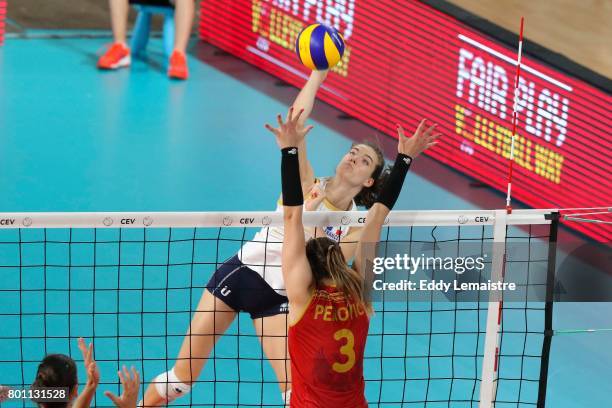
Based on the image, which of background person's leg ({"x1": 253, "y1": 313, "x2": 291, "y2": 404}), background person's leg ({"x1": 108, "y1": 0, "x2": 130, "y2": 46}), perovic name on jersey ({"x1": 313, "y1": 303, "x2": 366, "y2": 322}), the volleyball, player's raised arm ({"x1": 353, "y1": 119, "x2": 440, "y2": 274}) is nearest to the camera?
perovic name on jersey ({"x1": 313, "y1": 303, "x2": 366, "y2": 322})

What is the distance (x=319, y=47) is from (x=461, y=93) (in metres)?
3.61

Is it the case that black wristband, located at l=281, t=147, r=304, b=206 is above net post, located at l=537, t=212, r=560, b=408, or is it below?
above

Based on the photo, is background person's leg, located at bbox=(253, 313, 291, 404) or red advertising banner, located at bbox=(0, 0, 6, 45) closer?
background person's leg, located at bbox=(253, 313, 291, 404)

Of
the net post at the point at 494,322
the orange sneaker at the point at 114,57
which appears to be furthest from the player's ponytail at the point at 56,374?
the orange sneaker at the point at 114,57

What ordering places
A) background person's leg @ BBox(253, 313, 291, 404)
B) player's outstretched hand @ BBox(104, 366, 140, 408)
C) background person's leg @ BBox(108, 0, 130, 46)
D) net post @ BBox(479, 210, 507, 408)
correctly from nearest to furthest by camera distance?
player's outstretched hand @ BBox(104, 366, 140, 408) < net post @ BBox(479, 210, 507, 408) < background person's leg @ BBox(253, 313, 291, 404) < background person's leg @ BBox(108, 0, 130, 46)

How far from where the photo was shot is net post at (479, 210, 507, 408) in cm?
550

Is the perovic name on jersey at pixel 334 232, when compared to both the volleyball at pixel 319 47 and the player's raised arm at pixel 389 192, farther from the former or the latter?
the volleyball at pixel 319 47

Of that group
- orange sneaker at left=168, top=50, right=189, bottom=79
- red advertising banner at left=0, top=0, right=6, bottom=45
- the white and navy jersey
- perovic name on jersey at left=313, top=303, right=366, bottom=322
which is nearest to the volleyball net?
the white and navy jersey


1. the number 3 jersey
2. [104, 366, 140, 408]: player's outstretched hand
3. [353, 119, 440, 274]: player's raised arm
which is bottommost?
[104, 366, 140, 408]: player's outstretched hand

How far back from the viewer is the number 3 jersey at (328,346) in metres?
4.74

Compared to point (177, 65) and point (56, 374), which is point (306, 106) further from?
point (177, 65)

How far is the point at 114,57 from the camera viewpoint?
11.9 meters

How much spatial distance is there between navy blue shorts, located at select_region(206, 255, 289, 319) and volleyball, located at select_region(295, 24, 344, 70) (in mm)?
1308

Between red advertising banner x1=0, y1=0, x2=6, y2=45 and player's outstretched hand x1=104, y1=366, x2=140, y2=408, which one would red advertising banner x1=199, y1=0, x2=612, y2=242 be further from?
player's outstretched hand x1=104, y1=366, x2=140, y2=408
